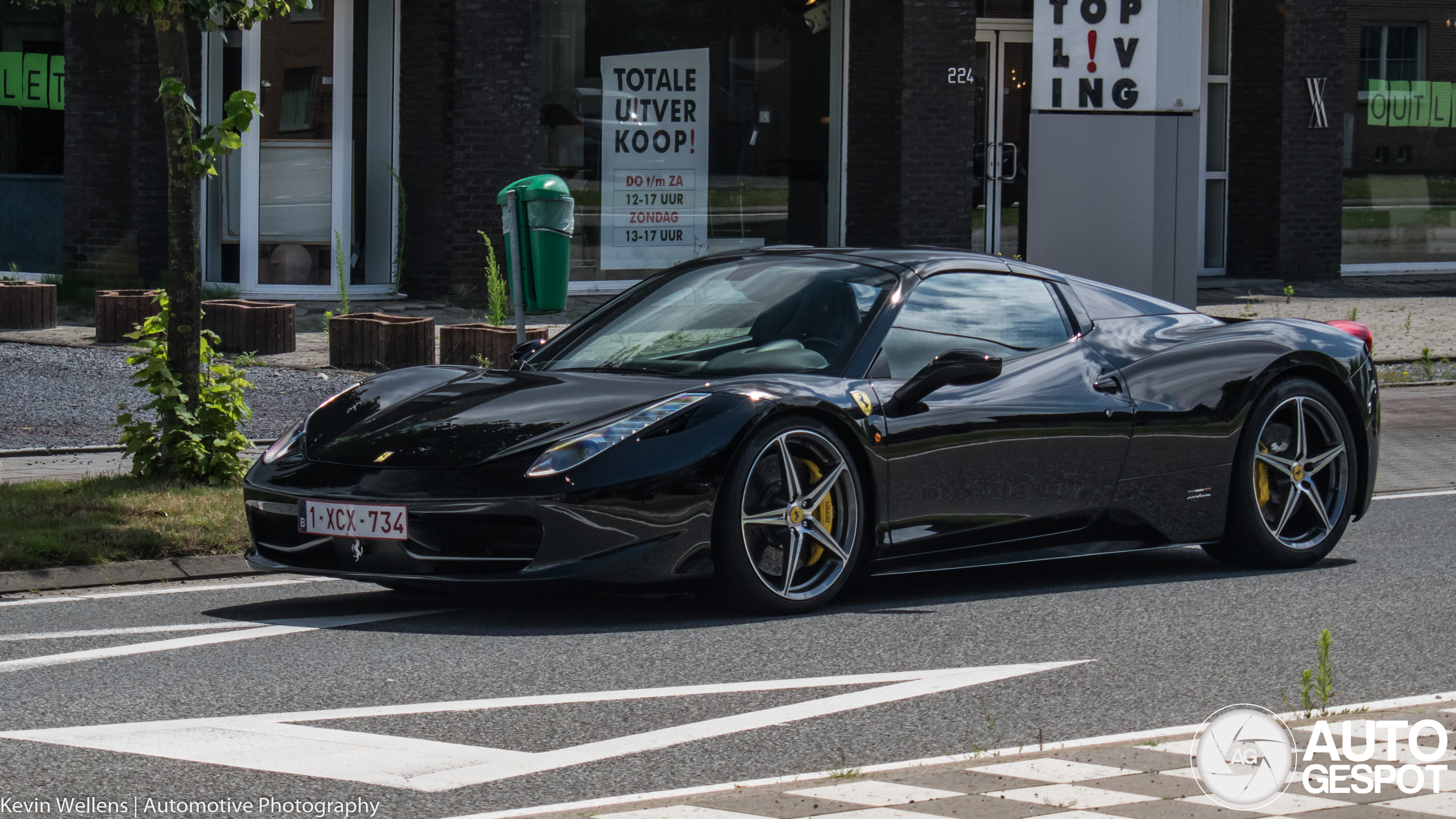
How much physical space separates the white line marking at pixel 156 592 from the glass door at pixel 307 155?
32.9 ft

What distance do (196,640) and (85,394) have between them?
6.38 m

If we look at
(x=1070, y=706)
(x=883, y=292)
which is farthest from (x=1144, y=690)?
(x=883, y=292)

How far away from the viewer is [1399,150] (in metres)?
23.4

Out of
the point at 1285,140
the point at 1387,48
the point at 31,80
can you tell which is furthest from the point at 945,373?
the point at 1387,48

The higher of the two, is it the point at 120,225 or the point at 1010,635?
the point at 120,225

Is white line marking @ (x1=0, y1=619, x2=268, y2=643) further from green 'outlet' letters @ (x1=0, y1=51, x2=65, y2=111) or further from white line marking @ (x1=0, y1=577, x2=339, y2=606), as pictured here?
green 'outlet' letters @ (x1=0, y1=51, x2=65, y2=111)

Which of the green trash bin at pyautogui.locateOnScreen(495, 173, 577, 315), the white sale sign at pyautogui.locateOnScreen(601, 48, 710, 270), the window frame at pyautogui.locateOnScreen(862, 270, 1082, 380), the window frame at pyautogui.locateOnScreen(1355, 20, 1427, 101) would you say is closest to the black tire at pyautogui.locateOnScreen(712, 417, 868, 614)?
the window frame at pyautogui.locateOnScreen(862, 270, 1082, 380)

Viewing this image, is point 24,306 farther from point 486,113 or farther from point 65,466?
point 65,466

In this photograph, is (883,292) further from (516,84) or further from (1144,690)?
(516,84)

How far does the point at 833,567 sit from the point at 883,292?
42.5 inches

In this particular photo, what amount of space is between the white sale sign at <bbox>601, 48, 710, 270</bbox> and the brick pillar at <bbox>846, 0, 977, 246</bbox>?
1.84m

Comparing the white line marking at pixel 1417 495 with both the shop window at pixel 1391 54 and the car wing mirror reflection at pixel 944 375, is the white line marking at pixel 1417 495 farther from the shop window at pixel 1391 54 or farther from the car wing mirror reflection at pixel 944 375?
the shop window at pixel 1391 54

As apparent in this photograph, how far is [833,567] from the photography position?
6527mm

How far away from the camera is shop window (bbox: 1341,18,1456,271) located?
23.0 m
